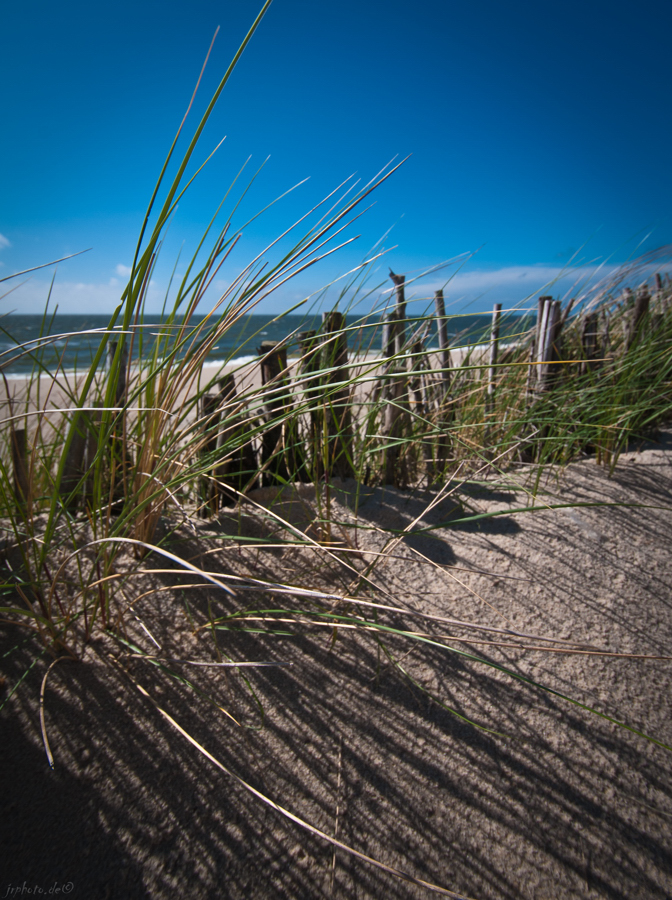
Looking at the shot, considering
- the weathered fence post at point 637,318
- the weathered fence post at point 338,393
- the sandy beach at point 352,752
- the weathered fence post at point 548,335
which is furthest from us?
the weathered fence post at point 637,318

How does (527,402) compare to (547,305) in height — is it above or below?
below

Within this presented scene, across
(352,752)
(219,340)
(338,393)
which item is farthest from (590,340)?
(352,752)

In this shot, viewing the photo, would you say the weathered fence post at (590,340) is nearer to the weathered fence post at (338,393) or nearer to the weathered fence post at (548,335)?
the weathered fence post at (548,335)

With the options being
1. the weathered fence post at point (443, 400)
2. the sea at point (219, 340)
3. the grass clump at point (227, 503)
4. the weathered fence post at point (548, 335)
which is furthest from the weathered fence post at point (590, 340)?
the weathered fence post at point (443, 400)

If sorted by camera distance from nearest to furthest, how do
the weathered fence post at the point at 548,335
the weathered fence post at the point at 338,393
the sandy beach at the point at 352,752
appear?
the sandy beach at the point at 352,752 → the weathered fence post at the point at 338,393 → the weathered fence post at the point at 548,335

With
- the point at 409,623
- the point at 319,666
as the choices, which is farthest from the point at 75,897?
the point at 409,623

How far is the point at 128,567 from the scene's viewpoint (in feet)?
4.31

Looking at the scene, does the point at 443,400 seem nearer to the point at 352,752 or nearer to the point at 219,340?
the point at 219,340

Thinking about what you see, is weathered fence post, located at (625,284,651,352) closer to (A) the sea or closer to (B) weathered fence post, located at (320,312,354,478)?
(A) the sea

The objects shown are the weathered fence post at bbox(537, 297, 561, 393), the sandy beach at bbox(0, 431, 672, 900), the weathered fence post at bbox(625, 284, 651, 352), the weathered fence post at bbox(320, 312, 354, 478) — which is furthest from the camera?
the weathered fence post at bbox(625, 284, 651, 352)

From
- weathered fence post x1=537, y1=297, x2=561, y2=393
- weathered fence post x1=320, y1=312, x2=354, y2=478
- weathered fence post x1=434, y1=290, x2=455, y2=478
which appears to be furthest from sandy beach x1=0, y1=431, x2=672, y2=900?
weathered fence post x1=537, y1=297, x2=561, y2=393

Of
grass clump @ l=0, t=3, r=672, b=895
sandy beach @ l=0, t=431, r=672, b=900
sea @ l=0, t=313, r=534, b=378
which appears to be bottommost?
sandy beach @ l=0, t=431, r=672, b=900

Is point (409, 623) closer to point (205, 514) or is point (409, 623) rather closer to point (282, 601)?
point (282, 601)

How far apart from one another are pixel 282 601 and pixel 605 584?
1.05 metres
